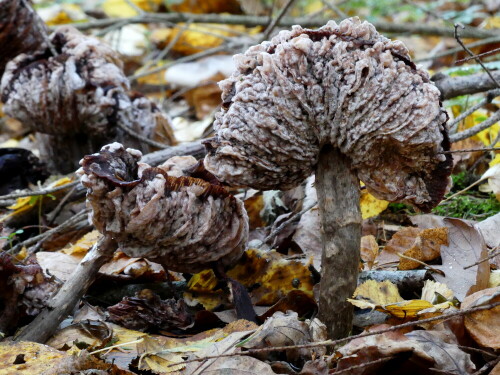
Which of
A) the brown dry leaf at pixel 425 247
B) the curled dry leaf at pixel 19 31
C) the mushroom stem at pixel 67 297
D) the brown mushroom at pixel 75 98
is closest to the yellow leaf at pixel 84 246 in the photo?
the mushroom stem at pixel 67 297

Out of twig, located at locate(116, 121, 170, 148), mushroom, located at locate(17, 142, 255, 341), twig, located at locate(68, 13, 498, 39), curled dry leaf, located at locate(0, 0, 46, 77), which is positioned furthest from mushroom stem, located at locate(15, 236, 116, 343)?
twig, located at locate(68, 13, 498, 39)

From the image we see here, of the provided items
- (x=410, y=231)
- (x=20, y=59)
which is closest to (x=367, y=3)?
(x=20, y=59)

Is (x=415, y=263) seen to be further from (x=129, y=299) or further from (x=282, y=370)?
(x=129, y=299)

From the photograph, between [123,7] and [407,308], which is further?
[123,7]

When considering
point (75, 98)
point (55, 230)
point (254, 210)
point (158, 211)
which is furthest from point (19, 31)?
point (158, 211)

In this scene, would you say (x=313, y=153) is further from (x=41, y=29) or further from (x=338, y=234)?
(x=41, y=29)

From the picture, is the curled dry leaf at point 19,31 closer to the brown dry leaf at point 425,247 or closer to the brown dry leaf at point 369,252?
the brown dry leaf at point 369,252
